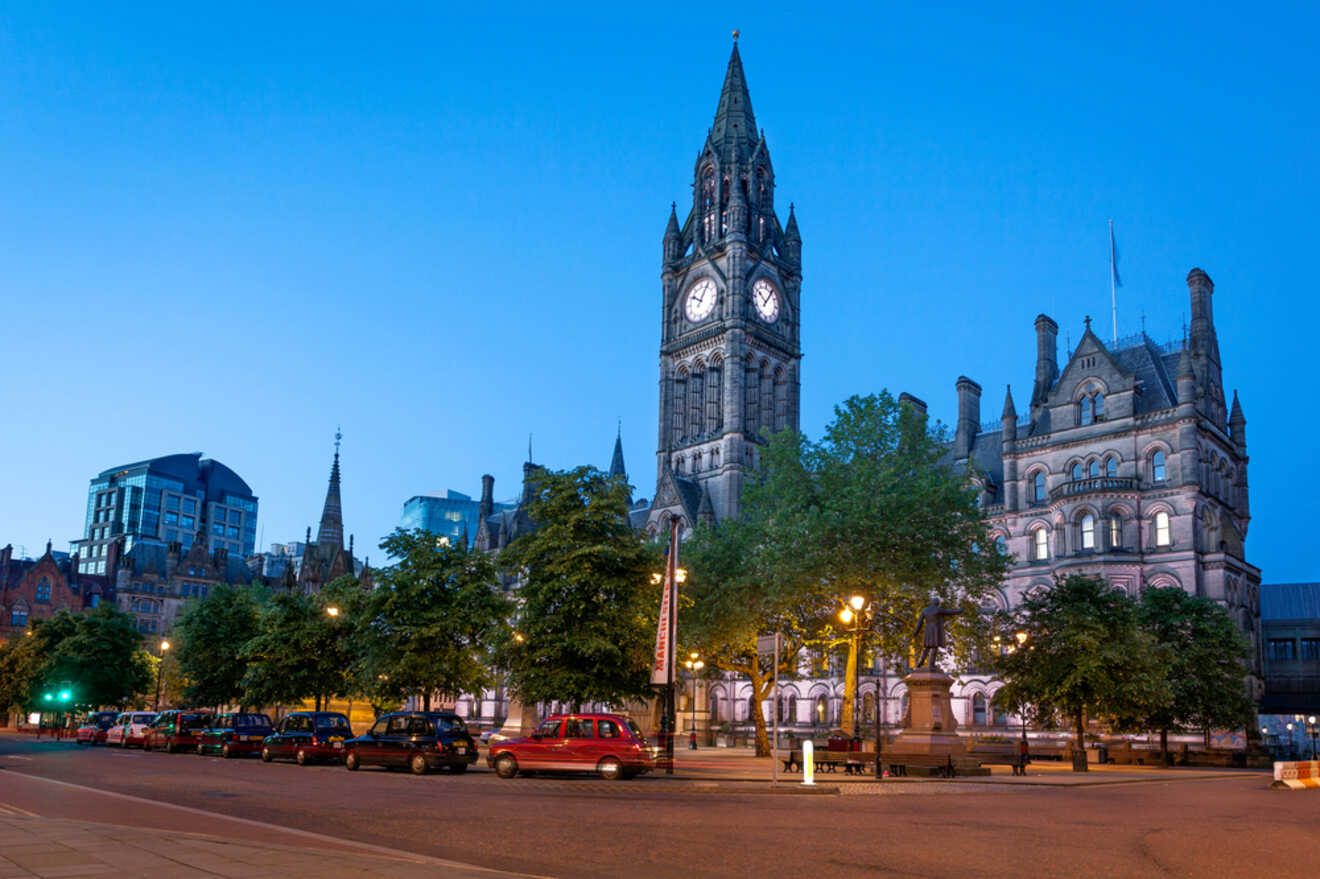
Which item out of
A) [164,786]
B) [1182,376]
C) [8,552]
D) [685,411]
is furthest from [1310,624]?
[8,552]

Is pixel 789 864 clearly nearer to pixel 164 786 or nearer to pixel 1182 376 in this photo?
pixel 164 786

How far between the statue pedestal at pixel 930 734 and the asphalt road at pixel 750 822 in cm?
512

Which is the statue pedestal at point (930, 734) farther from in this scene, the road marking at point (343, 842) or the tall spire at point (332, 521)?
the tall spire at point (332, 521)

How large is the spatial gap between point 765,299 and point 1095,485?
Result: 4409cm

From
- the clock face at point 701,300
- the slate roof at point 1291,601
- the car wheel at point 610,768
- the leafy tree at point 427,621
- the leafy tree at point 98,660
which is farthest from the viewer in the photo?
the clock face at point 701,300

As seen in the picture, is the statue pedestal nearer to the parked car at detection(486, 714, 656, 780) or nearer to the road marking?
the parked car at detection(486, 714, 656, 780)

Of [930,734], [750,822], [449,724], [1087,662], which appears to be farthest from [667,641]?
[1087,662]

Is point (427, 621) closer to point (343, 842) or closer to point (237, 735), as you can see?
point (237, 735)

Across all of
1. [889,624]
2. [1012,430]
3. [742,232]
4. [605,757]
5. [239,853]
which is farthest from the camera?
[742,232]

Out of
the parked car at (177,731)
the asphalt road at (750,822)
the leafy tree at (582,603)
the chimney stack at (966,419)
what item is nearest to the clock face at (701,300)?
the chimney stack at (966,419)

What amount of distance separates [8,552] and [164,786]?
360 feet

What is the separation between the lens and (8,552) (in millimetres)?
114625

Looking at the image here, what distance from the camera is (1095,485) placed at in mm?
61219

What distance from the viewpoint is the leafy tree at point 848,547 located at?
4462cm
